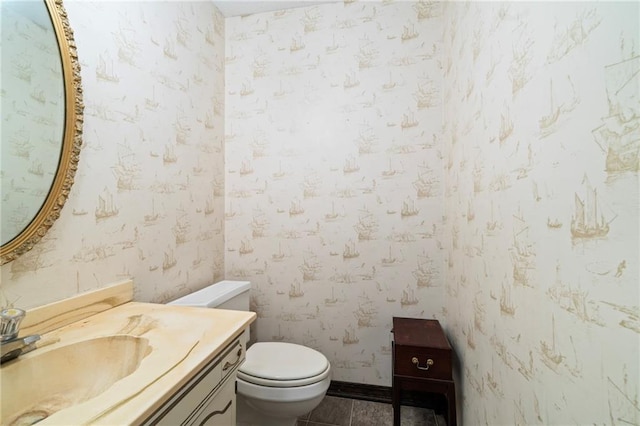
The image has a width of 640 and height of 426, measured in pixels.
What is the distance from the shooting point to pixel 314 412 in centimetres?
166

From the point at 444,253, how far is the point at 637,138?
4.44ft

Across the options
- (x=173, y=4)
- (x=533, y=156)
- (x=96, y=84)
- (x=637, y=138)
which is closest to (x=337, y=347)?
(x=533, y=156)

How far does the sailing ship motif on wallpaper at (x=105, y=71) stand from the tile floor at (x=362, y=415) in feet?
6.55

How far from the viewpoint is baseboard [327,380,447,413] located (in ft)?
5.50

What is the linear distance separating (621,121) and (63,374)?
140 cm

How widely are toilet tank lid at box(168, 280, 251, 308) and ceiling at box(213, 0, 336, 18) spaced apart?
190cm

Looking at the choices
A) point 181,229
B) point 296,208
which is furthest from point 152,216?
point 296,208

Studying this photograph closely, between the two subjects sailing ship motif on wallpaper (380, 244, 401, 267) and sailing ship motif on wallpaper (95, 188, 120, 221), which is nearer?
sailing ship motif on wallpaper (95, 188, 120, 221)

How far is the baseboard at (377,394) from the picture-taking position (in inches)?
66.1

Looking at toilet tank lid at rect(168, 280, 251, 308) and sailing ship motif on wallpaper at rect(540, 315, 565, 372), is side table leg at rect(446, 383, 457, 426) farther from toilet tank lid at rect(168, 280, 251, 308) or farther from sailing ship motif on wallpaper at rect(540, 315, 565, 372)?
toilet tank lid at rect(168, 280, 251, 308)

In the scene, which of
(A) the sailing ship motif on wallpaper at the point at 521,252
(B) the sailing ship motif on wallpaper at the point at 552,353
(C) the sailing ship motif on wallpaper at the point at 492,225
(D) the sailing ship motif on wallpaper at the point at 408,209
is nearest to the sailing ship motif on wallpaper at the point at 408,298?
(D) the sailing ship motif on wallpaper at the point at 408,209

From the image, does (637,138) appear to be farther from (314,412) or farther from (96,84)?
(314,412)

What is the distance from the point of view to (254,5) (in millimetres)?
1850

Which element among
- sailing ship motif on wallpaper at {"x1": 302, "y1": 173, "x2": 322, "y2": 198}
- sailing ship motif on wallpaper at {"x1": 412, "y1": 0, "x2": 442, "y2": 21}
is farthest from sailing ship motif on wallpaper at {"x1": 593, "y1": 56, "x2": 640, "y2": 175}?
sailing ship motif on wallpaper at {"x1": 412, "y1": 0, "x2": 442, "y2": 21}
